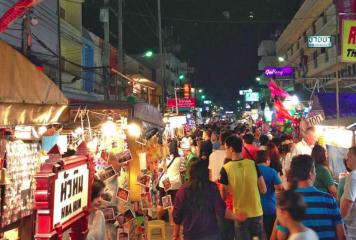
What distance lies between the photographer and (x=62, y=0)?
21.6 meters

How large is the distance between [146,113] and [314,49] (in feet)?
109

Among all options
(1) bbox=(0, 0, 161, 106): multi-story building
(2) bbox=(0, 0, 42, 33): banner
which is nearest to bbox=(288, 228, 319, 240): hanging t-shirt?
(2) bbox=(0, 0, 42, 33): banner

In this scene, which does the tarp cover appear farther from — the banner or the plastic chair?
the banner

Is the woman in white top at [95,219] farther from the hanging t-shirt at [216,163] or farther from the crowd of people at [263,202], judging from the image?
the hanging t-shirt at [216,163]

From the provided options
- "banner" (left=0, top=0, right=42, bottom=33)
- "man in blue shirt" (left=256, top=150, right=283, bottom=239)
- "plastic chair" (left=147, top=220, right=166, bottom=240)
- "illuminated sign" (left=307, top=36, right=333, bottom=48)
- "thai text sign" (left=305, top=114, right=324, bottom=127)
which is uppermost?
"illuminated sign" (left=307, top=36, right=333, bottom=48)

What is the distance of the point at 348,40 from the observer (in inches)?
356

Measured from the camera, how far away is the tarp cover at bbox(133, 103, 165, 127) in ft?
29.3

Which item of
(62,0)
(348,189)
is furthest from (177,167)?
(62,0)

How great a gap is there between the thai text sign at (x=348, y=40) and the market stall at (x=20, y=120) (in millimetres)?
6439

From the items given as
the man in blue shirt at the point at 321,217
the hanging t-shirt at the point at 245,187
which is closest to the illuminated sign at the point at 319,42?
the hanging t-shirt at the point at 245,187

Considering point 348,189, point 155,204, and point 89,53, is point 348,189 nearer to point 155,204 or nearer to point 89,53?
point 155,204

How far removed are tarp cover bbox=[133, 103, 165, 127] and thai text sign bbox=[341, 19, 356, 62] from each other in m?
4.23

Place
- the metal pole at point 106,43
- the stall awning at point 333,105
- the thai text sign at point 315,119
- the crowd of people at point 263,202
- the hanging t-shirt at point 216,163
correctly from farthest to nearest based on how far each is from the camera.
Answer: the metal pole at point 106,43 → the thai text sign at point 315,119 → the stall awning at point 333,105 → the hanging t-shirt at point 216,163 → the crowd of people at point 263,202

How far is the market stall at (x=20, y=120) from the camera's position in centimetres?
367
